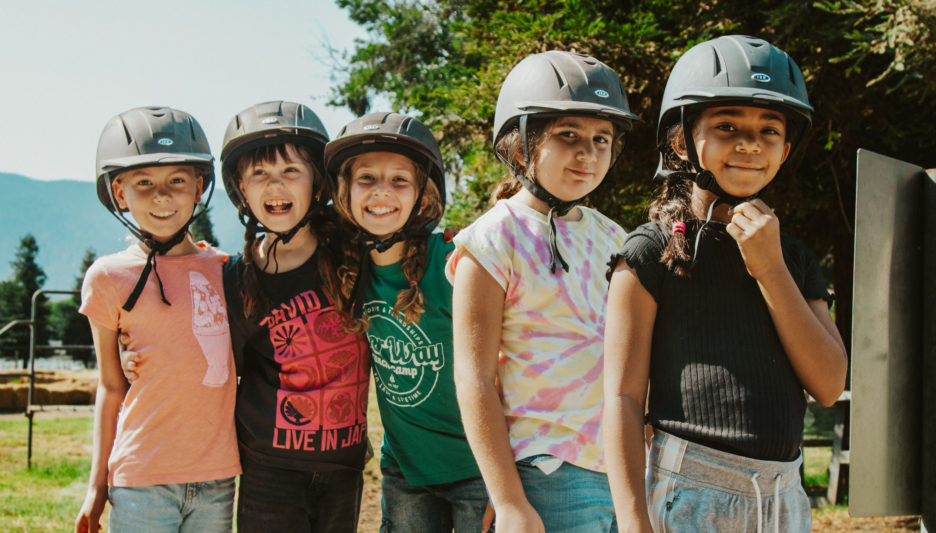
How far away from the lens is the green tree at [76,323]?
3039 centimetres

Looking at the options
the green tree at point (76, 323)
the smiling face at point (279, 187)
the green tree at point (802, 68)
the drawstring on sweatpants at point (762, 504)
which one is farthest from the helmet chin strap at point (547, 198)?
the green tree at point (76, 323)

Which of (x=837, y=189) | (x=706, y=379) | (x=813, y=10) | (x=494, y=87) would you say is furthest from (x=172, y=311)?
(x=837, y=189)

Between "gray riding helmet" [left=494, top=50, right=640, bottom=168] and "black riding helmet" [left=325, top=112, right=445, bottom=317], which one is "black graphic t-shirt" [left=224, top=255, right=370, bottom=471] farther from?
"gray riding helmet" [left=494, top=50, right=640, bottom=168]

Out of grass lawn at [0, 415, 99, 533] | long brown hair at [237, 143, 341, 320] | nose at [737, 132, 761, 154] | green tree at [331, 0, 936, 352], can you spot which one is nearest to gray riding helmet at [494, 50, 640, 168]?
nose at [737, 132, 761, 154]

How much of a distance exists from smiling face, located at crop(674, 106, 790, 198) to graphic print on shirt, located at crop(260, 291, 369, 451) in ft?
5.05

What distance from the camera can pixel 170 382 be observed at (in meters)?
2.87

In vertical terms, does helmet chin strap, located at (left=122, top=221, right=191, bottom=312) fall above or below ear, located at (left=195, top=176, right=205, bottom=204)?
below

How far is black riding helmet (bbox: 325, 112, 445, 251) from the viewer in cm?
284

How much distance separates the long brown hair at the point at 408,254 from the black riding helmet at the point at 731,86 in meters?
0.99

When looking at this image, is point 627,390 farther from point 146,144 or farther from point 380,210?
point 146,144

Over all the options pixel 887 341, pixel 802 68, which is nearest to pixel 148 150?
pixel 887 341

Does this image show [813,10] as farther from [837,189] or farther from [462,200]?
[462,200]

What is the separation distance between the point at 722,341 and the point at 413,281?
121 centimetres

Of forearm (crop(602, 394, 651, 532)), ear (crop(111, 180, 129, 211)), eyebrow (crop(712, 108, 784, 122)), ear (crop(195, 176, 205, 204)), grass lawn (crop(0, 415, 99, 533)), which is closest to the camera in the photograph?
forearm (crop(602, 394, 651, 532))
